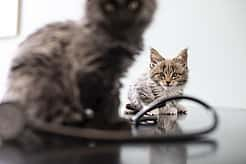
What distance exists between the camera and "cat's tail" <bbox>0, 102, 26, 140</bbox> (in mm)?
565

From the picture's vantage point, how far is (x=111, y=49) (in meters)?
0.61

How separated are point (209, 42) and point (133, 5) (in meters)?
1.20

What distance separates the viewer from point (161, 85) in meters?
1.29

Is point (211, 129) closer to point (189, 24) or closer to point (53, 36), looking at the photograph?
point (53, 36)

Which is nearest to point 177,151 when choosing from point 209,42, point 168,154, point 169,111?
point 168,154

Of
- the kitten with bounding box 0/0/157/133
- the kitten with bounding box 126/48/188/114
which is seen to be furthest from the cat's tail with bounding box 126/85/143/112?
the kitten with bounding box 0/0/157/133

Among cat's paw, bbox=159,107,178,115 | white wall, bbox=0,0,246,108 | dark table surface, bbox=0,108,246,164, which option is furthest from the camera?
white wall, bbox=0,0,246,108

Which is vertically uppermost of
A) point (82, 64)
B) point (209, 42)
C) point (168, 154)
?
point (209, 42)

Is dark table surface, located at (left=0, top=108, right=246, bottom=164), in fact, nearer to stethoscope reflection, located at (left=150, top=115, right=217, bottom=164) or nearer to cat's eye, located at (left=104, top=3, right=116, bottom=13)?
stethoscope reflection, located at (left=150, top=115, right=217, bottom=164)

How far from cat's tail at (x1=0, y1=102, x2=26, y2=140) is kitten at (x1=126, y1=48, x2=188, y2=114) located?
0.65 meters

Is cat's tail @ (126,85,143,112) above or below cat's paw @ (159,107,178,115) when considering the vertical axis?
above

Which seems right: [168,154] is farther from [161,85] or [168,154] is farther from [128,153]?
[161,85]

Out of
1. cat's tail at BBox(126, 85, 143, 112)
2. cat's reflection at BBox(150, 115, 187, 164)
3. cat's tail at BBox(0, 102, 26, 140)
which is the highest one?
cat's tail at BBox(126, 85, 143, 112)

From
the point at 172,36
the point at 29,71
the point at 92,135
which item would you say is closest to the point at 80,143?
the point at 92,135
